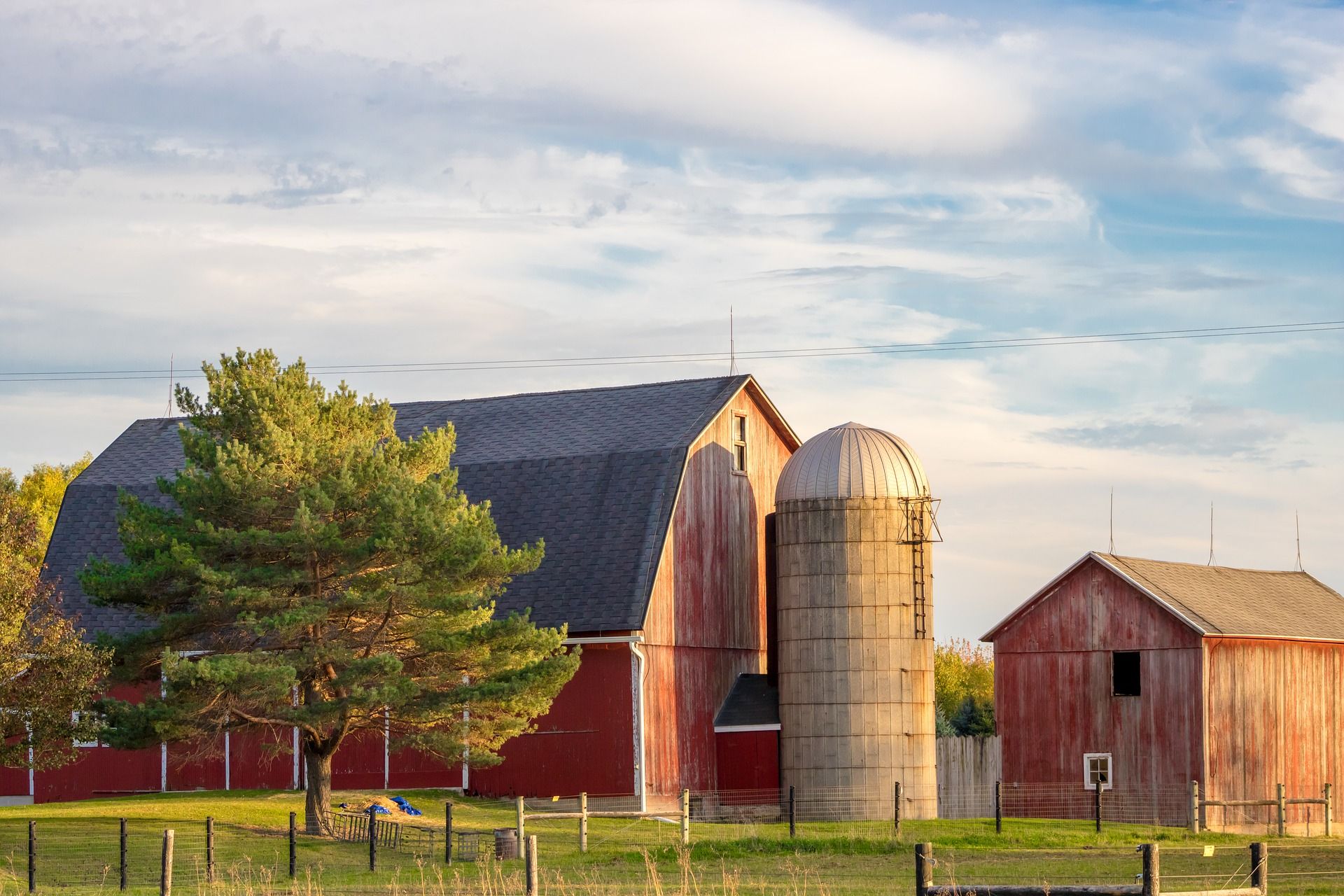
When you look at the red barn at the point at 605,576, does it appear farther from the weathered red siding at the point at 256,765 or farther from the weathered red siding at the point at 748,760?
the weathered red siding at the point at 748,760

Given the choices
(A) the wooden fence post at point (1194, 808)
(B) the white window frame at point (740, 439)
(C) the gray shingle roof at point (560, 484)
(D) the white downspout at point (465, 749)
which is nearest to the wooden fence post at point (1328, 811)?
(A) the wooden fence post at point (1194, 808)

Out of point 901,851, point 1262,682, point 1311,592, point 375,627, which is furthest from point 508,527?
point 1311,592

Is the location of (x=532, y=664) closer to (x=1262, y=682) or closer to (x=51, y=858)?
(x=51, y=858)

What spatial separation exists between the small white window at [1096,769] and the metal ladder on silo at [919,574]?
5.29 metres

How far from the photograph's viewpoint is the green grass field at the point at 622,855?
23.5 metres

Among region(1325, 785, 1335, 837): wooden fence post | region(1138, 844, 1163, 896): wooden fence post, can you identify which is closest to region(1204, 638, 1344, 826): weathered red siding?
region(1325, 785, 1335, 837): wooden fence post

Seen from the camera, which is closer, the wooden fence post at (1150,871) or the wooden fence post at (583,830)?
the wooden fence post at (1150,871)

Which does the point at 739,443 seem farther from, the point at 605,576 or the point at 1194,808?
the point at 1194,808

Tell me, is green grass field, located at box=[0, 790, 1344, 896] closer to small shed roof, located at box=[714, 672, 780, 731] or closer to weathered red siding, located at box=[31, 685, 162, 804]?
weathered red siding, located at box=[31, 685, 162, 804]

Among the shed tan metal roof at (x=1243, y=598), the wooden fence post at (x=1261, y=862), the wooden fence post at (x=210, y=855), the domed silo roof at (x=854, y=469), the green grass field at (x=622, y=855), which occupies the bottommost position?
the green grass field at (x=622, y=855)

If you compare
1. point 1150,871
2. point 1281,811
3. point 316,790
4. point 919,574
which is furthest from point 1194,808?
point 1150,871

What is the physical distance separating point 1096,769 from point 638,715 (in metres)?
10.9

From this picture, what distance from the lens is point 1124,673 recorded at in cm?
4069

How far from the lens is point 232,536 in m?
29.2
